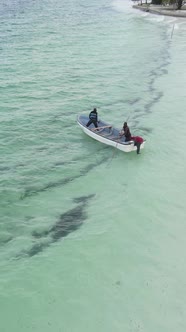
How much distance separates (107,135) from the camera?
24172 millimetres

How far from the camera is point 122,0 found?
118m

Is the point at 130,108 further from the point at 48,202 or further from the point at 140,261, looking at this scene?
the point at 140,261

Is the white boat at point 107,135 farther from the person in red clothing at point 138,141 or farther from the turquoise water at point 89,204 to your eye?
the turquoise water at point 89,204

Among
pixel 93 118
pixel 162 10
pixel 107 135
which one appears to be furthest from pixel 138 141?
pixel 162 10

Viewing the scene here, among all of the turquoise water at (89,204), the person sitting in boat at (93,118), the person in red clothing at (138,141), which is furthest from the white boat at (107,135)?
the turquoise water at (89,204)

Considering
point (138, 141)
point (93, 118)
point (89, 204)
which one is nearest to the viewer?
point (89, 204)

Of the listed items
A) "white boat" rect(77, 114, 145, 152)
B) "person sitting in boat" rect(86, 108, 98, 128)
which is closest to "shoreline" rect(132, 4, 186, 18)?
"white boat" rect(77, 114, 145, 152)

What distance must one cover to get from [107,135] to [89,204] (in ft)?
24.0

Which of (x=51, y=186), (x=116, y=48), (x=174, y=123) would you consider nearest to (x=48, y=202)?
(x=51, y=186)

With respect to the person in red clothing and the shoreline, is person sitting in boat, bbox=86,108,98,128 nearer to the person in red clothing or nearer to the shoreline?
the person in red clothing

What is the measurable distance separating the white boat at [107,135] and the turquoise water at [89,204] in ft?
1.69

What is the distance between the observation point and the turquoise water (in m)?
12.9

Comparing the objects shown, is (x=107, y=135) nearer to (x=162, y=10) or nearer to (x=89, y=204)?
(x=89, y=204)

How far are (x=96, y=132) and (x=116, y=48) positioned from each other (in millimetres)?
30267
